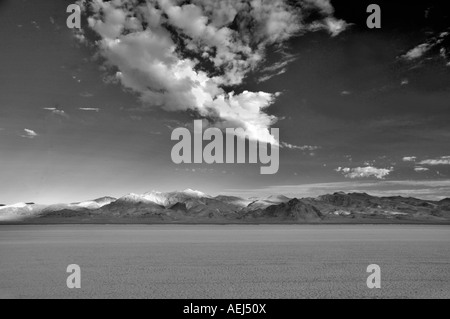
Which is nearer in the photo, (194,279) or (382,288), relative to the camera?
(382,288)

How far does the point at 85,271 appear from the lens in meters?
21.0
